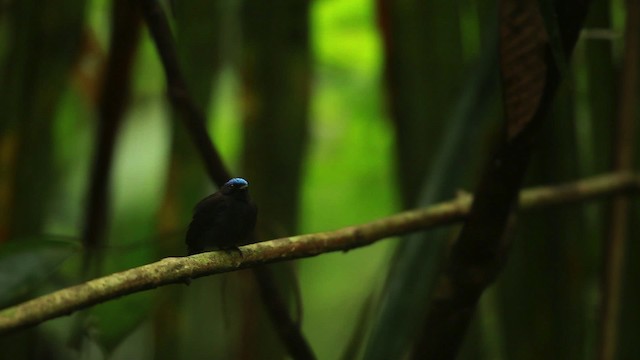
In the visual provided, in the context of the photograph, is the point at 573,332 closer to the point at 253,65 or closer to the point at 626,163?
the point at 626,163

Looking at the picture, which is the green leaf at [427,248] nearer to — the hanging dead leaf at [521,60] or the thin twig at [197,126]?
the thin twig at [197,126]

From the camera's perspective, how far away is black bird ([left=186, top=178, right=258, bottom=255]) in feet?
3.65

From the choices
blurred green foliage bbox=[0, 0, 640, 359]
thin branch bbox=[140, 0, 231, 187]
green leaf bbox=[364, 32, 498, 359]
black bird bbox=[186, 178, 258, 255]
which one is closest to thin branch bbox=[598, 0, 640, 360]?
blurred green foliage bbox=[0, 0, 640, 359]

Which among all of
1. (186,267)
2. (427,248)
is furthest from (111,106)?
(186,267)

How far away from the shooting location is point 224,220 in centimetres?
113

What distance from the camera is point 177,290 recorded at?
163 centimetres

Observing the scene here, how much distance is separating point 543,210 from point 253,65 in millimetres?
641

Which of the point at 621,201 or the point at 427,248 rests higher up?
the point at 427,248

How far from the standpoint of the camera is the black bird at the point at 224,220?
1.11 metres

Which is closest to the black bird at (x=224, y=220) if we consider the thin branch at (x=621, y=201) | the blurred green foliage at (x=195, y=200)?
the blurred green foliage at (x=195, y=200)

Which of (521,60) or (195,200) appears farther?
(195,200)

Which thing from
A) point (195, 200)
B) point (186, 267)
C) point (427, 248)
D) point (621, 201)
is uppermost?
point (186, 267)

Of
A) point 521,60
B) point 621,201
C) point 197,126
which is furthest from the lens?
point 621,201

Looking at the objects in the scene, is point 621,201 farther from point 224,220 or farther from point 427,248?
point 224,220
